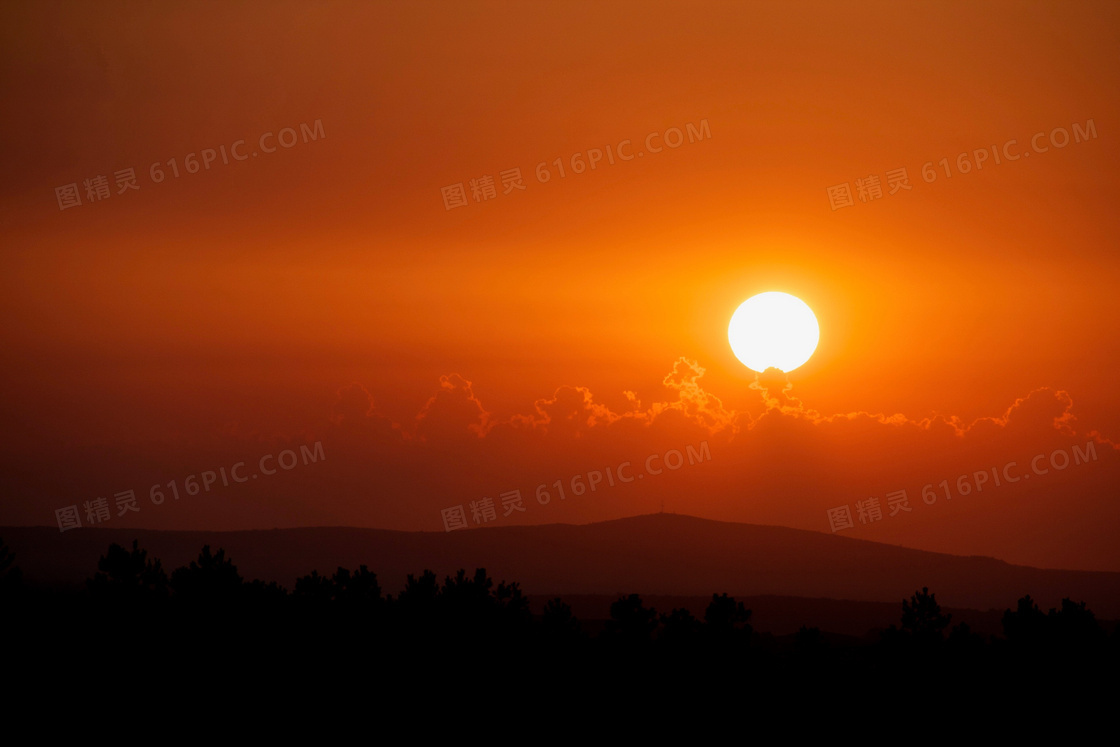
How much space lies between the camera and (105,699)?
5753 cm

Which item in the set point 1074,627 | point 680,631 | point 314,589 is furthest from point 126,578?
point 1074,627

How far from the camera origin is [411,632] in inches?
2857

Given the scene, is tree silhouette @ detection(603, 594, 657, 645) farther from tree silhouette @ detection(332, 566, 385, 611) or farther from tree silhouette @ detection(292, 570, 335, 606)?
tree silhouette @ detection(292, 570, 335, 606)

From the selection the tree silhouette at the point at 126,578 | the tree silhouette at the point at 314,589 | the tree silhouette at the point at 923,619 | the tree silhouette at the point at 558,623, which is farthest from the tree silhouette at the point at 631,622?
the tree silhouette at the point at 126,578

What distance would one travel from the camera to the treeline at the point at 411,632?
6588 cm

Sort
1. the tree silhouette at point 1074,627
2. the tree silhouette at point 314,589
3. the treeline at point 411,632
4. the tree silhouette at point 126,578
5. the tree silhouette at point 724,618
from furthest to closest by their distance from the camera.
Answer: the tree silhouette at point 314,589 < the tree silhouette at point 1074,627 < the tree silhouette at point 724,618 < the tree silhouette at point 126,578 < the treeline at point 411,632

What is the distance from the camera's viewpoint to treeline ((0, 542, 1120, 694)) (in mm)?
65875

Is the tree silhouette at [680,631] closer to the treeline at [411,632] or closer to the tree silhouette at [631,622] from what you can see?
the treeline at [411,632]

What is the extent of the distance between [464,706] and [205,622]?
2278 centimetres

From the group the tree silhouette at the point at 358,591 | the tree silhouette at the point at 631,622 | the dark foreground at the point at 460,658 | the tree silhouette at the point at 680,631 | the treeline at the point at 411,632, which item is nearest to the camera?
the dark foreground at the point at 460,658

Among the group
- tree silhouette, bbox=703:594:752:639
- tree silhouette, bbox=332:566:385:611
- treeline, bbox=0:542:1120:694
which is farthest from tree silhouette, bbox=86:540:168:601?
tree silhouette, bbox=703:594:752:639

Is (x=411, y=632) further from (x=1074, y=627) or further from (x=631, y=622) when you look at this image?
(x=1074, y=627)

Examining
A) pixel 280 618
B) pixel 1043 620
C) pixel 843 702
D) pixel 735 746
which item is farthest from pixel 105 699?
pixel 1043 620

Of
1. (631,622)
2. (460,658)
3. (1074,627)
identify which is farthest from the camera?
(1074,627)
